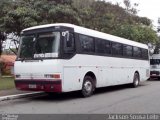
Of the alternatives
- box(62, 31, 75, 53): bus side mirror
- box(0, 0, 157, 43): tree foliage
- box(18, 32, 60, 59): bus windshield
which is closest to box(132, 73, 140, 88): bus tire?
box(0, 0, 157, 43): tree foliage

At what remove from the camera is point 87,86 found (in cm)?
1509

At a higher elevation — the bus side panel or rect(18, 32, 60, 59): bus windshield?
rect(18, 32, 60, 59): bus windshield

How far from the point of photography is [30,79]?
45.2 ft

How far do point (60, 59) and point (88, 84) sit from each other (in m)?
2.50

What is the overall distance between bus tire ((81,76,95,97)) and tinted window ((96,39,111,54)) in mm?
1587

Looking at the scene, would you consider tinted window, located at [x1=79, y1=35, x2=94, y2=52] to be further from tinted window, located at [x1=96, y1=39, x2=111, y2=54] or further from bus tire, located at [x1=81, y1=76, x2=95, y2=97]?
bus tire, located at [x1=81, y1=76, x2=95, y2=97]

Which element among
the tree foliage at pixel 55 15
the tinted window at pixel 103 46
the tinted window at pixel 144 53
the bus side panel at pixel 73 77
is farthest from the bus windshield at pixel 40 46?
the tinted window at pixel 144 53

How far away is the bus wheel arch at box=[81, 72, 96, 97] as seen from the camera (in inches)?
586

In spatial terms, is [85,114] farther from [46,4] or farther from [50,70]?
[46,4]

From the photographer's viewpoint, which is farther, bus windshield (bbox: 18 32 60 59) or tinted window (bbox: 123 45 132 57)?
tinted window (bbox: 123 45 132 57)

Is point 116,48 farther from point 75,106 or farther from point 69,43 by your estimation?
point 75,106

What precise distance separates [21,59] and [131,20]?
72.8 feet

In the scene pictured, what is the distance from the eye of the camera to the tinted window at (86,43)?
14.8 m

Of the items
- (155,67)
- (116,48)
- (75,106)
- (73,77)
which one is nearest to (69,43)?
(73,77)
